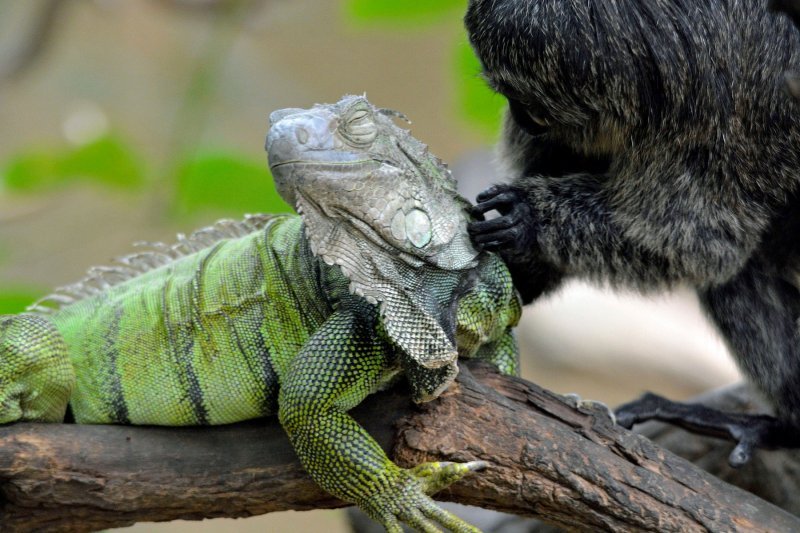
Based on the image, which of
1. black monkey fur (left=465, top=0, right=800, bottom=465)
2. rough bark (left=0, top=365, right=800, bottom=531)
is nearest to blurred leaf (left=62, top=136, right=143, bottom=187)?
rough bark (left=0, top=365, right=800, bottom=531)

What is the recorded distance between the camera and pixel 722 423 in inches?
154

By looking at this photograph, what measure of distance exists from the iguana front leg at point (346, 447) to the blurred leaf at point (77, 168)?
9.24 feet

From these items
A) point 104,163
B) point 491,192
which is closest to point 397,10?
point 104,163

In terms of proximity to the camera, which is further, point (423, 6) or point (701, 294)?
point (423, 6)

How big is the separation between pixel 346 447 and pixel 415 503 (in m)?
0.28

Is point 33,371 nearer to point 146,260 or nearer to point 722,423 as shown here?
point 146,260

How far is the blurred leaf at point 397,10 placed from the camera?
5.06 m

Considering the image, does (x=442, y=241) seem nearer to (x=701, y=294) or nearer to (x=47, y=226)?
(x=701, y=294)

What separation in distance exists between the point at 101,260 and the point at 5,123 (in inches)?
83.3

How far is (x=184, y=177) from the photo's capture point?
16.7 feet

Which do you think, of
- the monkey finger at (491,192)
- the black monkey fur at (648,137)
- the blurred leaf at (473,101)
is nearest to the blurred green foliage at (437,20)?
the blurred leaf at (473,101)

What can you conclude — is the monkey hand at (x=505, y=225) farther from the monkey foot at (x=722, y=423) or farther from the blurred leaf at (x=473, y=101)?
the blurred leaf at (x=473, y=101)

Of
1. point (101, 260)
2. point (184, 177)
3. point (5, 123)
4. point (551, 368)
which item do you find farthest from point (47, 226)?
point (551, 368)

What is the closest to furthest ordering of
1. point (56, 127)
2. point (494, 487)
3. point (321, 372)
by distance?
point (321, 372) < point (494, 487) < point (56, 127)
